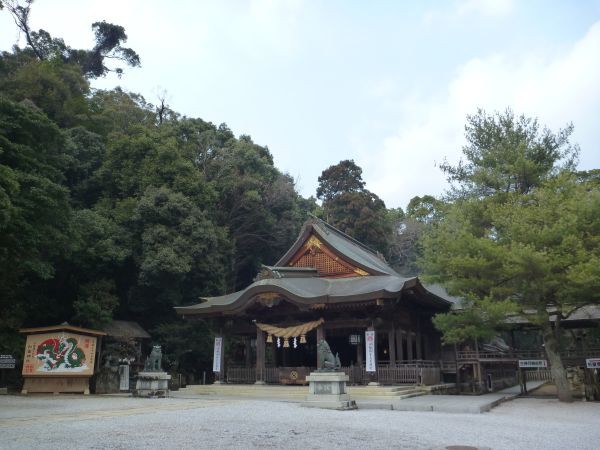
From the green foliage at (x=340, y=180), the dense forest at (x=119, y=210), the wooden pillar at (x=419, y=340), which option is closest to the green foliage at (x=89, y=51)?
the dense forest at (x=119, y=210)

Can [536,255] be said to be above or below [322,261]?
below

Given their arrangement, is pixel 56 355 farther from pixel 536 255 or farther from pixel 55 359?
pixel 536 255

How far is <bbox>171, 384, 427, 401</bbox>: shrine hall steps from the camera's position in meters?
16.1

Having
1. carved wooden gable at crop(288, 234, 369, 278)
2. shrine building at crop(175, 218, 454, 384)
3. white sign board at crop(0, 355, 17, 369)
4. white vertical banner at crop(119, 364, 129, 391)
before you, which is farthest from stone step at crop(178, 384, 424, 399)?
white sign board at crop(0, 355, 17, 369)

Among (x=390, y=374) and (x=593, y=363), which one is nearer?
(x=593, y=363)

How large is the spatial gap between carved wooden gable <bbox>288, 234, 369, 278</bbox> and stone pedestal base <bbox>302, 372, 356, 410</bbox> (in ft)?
30.2

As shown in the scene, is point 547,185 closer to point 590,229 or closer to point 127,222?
point 590,229

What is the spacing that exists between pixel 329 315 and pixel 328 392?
250 inches

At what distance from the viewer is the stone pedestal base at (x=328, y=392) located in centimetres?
1257

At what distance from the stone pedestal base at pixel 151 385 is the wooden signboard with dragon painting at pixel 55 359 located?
3.20 m

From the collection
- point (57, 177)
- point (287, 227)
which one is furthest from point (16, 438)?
point (287, 227)

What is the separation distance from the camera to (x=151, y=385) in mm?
17328

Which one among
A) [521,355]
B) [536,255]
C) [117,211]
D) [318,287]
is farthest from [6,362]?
[521,355]

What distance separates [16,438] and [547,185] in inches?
650
